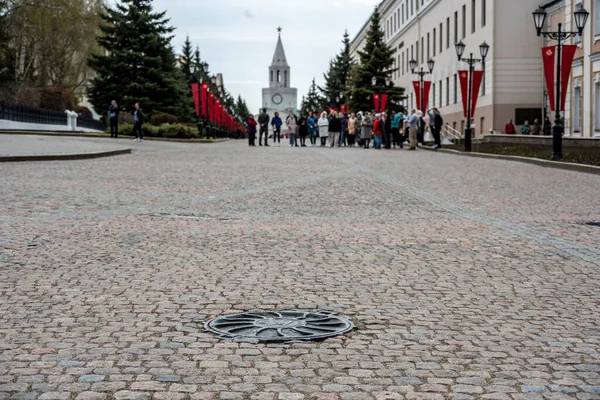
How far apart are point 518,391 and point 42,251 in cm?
497

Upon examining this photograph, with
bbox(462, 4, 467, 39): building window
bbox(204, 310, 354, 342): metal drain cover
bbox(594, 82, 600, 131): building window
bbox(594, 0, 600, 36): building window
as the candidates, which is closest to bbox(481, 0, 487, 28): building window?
bbox(462, 4, 467, 39): building window

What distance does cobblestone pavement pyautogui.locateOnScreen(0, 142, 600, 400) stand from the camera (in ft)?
13.3

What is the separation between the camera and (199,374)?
4.13 metres

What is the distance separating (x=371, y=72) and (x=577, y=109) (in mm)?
28687

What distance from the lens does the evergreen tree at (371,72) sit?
221 ft

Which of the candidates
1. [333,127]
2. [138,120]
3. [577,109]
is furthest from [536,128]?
[138,120]

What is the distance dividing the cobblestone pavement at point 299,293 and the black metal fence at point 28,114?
37924 mm

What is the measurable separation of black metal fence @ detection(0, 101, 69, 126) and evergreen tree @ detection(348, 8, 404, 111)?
73.8 ft

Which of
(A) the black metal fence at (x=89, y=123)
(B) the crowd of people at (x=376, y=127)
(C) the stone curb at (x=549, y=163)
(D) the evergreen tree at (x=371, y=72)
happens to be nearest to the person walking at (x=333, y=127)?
(B) the crowd of people at (x=376, y=127)

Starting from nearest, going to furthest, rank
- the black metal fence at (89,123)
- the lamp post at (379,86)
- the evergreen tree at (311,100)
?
the lamp post at (379,86)
the black metal fence at (89,123)
the evergreen tree at (311,100)

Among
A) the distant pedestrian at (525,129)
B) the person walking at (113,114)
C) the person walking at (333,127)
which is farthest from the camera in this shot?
the distant pedestrian at (525,129)

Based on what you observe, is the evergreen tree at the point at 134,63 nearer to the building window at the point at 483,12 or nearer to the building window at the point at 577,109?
the building window at the point at 483,12

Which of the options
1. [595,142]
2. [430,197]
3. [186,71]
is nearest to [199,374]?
[430,197]

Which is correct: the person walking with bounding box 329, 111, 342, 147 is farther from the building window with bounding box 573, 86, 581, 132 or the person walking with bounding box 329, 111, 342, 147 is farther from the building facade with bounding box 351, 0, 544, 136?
the building facade with bounding box 351, 0, 544, 136
